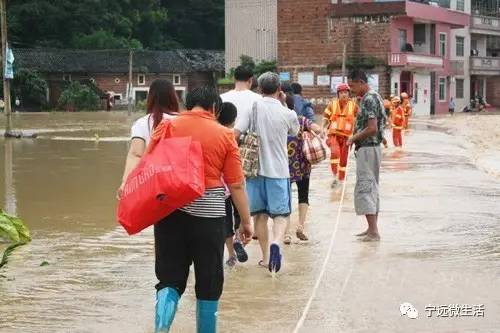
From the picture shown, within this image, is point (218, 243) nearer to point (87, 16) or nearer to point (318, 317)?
point (318, 317)

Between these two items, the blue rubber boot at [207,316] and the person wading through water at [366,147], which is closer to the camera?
the blue rubber boot at [207,316]

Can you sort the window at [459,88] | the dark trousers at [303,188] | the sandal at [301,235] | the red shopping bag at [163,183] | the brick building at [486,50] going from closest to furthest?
1. the red shopping bag at [163,183]
2. the dark trousers at [303,188]
3. the sandal at [301,235]
4. the window at [459,88]
5. the brick building at [486,50]

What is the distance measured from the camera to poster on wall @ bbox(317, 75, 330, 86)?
5138 centimetres

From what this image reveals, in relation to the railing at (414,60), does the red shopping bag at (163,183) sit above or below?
below

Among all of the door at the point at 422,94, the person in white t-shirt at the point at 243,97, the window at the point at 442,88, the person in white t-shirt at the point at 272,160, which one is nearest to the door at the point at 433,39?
the door at the point at 422,94

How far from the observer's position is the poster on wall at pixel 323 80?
51.4 metres

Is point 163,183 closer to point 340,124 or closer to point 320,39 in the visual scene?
point 340,124

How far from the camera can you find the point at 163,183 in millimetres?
4785

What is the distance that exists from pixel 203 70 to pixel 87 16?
1099 centimetres

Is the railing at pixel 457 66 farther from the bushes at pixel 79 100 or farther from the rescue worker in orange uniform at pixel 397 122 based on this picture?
the rescue worker in orange uniform at pixel 397 122

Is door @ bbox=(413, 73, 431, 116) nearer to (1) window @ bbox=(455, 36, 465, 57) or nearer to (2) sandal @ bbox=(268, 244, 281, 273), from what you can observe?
(1) window @ bbox=(455, 36, 465, 57)

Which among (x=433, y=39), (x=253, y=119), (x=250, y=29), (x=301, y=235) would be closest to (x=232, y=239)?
(x=253, y=119)

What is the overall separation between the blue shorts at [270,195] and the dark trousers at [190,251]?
98.7 inches

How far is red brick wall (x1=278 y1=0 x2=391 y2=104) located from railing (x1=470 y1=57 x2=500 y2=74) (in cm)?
1500
